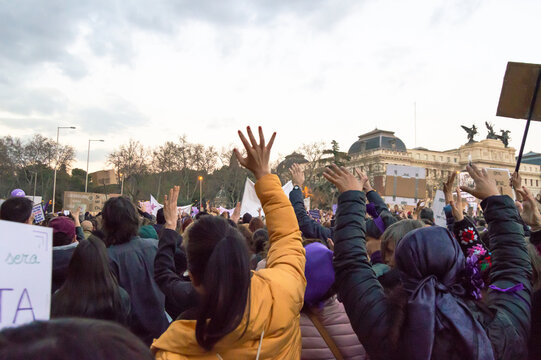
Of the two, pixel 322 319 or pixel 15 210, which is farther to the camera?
pixel 15 210

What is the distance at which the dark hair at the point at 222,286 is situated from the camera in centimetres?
161

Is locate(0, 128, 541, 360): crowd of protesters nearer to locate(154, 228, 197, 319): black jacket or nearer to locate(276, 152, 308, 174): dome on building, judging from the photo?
locate(154, 228, 197, 319): black jacket

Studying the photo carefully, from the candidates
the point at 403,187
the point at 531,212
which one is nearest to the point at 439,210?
the point at 403,187

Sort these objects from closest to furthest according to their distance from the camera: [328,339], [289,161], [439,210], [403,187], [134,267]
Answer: [328,339] → [134,267] → [439,210] → [403,187] → [289,161]

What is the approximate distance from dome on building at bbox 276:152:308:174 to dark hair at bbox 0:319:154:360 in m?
53.8

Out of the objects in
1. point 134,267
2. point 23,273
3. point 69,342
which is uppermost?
point 69,342

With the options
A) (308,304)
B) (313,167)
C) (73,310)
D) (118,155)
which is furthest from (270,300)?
(118,155)

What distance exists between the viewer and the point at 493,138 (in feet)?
329

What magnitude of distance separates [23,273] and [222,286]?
663 millimetres

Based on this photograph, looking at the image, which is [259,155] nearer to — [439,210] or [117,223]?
[117,223]

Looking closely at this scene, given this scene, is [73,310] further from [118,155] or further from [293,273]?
[118,155]

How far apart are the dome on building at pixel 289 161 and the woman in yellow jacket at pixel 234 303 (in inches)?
2072

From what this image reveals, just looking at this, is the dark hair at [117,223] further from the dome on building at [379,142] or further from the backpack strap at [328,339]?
the dome on building at [379,142]

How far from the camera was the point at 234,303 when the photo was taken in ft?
5.34
